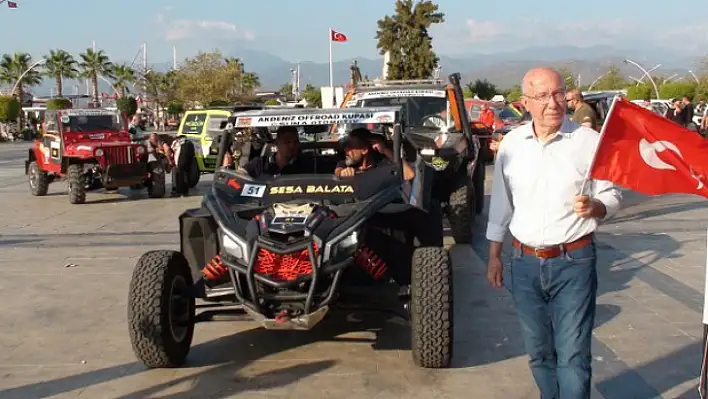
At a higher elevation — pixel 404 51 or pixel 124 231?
pixel 404 51

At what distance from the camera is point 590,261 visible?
4000mm

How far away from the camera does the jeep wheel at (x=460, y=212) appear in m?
10.1

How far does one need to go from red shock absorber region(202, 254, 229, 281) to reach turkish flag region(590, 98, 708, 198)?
290cm

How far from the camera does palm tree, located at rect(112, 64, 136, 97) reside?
87625 mm

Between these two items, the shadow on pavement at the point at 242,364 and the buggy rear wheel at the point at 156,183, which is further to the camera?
the buggy rear wheel at the point at 156,183

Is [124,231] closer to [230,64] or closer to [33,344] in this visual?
[33,344]

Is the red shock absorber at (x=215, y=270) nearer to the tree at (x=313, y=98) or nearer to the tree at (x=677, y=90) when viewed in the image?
the tree at (x=313, y=98)

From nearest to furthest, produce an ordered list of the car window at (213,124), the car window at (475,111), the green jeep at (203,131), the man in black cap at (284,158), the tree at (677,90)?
the man in black cap at (284,158)
the green jeep at (203,131)
the car window at (213,124)
the car window at (475,111)
the tree at (677,90)

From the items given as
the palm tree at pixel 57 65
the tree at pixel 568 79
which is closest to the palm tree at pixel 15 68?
the palm tree at pixel 57 65

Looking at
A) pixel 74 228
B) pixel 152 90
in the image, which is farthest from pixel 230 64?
pixel 74 228

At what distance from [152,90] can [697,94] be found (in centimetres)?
4484

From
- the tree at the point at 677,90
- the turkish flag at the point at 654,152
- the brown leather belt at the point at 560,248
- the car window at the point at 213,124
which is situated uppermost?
the tree at the point at 677,90

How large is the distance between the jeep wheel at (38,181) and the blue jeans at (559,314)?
14.6m

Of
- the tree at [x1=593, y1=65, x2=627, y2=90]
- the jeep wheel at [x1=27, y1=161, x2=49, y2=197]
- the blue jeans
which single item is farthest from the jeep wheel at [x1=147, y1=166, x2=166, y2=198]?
the tree at [x1=593, y1=65, x2=627, y2=90]
